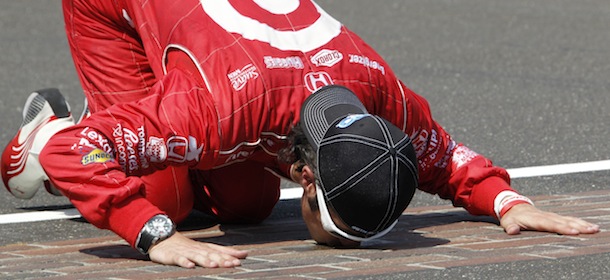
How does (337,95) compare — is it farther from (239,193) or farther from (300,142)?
(239,193)

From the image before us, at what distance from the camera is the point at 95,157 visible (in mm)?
4328

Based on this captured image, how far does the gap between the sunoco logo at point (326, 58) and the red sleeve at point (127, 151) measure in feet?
1.55

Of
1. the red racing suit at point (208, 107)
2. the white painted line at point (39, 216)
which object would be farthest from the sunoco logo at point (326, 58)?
the white painted line at point (39, 216)

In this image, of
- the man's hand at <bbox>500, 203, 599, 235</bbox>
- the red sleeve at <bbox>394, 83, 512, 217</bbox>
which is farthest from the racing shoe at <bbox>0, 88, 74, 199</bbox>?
the man's hand at <bbox>500, 203, 599, 235</bbox>

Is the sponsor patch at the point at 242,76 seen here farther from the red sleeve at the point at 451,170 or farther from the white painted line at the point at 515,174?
the white painted line at the point at 515,174

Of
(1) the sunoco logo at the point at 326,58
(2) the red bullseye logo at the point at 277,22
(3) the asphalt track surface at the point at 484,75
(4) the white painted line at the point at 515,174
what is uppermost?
(2) the red bullseye logo at the point at 277,22

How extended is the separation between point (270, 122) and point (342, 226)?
1.51ft

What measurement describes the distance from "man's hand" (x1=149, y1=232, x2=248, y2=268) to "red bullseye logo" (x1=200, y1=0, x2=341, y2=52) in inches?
33.8

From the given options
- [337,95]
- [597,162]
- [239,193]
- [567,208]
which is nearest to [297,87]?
[337,95]

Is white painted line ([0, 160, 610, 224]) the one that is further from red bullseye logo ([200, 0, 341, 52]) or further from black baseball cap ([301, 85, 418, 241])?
black baseball cap ([301, 85, 418, 241])

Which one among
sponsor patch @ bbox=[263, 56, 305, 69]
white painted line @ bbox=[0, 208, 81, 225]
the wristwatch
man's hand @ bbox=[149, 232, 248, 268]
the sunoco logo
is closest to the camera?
man's hand @ bbox=[149, 232, 248, 268]

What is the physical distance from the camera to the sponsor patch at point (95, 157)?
432 cm

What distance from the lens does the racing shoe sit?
231 inches

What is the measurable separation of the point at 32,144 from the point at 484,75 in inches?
174
